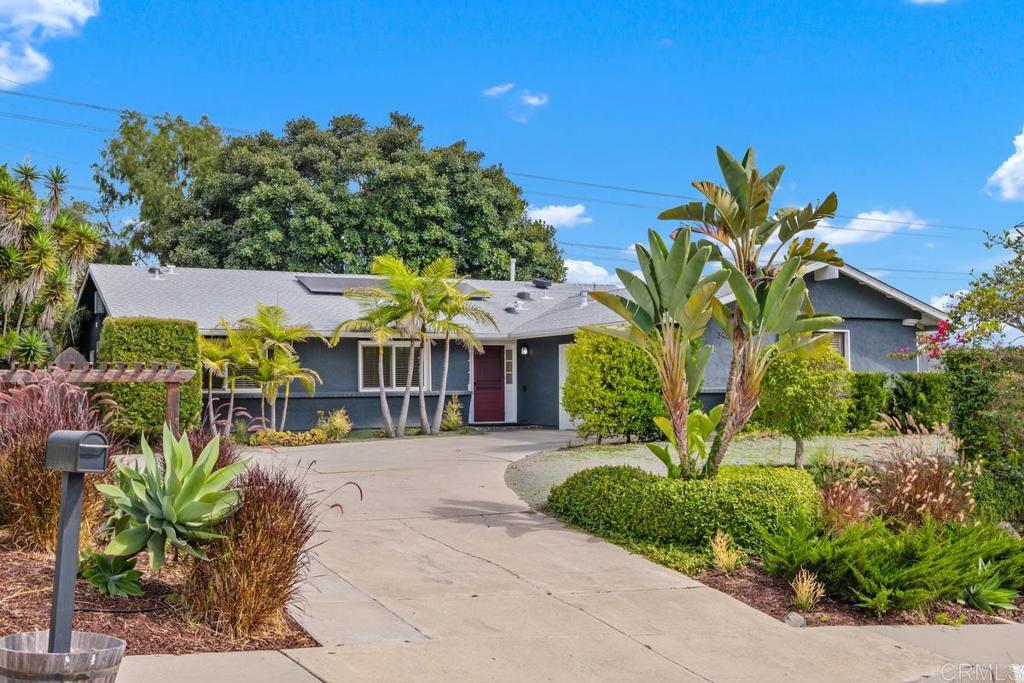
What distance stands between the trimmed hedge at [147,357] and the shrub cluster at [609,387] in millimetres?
7369

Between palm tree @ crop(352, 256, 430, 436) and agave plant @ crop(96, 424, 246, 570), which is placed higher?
palm tree @ crop(352, 256, 430, 436)

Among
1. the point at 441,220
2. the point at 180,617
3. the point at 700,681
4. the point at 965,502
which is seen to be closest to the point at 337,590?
the point at 180,617

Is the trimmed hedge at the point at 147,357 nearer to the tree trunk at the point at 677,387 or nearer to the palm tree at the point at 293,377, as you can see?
the palm tree at the point at 293,377

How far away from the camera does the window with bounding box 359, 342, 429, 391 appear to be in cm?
2273

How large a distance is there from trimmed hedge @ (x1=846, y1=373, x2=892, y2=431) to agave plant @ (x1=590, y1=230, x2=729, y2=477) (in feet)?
38.4

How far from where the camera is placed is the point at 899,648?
6793 mm

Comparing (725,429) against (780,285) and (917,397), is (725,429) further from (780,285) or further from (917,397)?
(917,397)

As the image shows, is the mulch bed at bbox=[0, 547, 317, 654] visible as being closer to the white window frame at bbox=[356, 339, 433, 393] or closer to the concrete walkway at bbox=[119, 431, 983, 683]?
the concrete walkway at bbox=[119, 431, 983, 683]

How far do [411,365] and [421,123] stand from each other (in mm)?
20889

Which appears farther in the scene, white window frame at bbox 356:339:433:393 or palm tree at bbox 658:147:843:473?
white window frame at bbox 356:339:433:393

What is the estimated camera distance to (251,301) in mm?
22688

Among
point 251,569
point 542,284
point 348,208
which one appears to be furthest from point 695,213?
point 348,208

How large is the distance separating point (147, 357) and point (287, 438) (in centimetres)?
341

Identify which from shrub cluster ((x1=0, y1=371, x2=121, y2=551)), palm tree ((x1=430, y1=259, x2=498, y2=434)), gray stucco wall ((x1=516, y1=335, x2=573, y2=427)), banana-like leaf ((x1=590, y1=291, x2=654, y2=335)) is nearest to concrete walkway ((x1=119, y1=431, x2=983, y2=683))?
shrub cluster ((x1=0, y1=371, x2=121, y2=551))
